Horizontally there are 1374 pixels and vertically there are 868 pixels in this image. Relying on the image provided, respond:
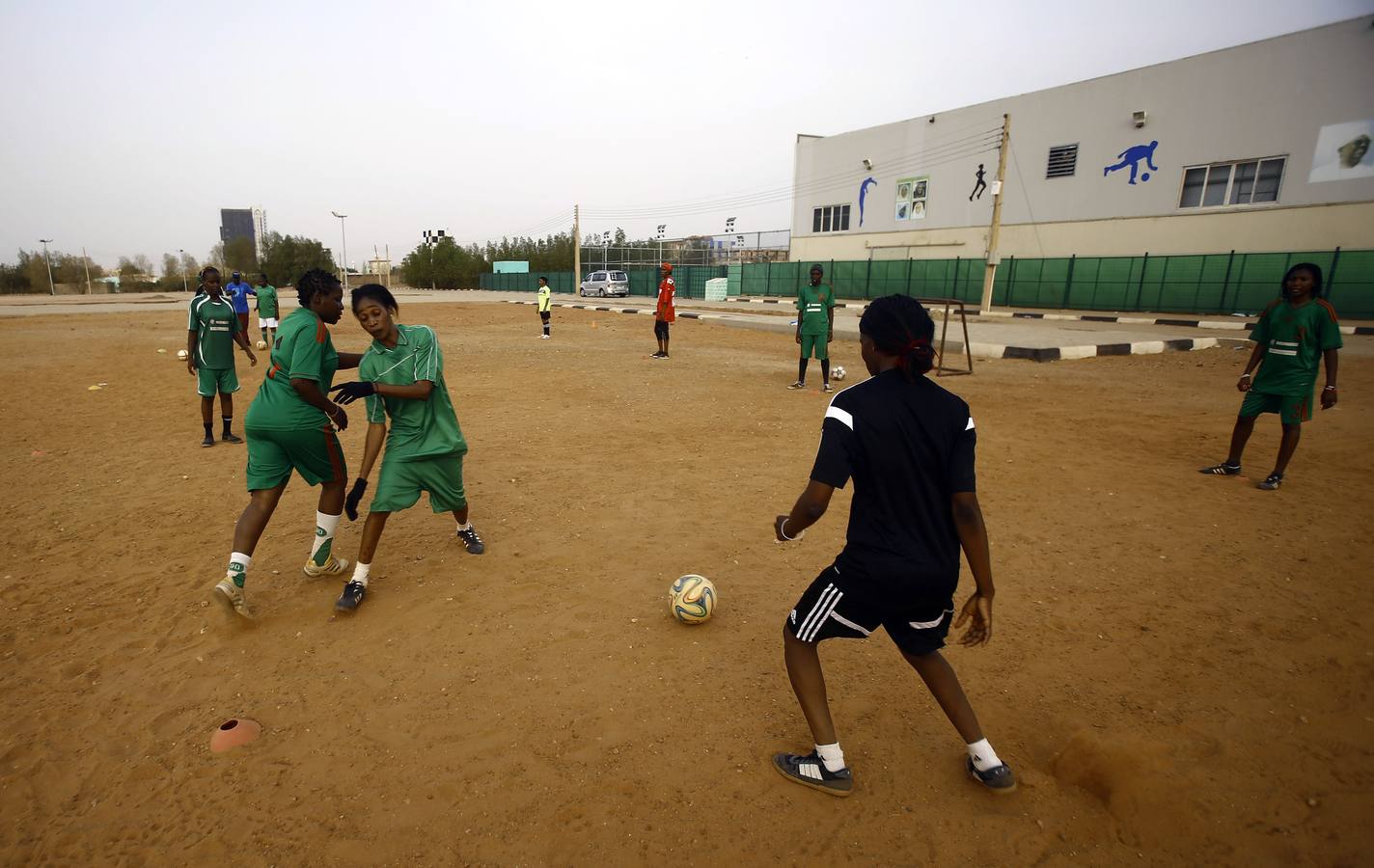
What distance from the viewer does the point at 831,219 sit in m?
38.5

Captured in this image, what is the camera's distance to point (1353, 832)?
2.32m

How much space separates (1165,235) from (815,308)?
22.5m

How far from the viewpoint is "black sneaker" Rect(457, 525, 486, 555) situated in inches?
180

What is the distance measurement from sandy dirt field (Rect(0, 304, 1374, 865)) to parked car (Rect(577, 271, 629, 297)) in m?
39.0

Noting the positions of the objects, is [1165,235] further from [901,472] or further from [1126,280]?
[901,472]

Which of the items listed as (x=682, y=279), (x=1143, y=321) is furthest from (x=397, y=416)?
(x=682, y=279)

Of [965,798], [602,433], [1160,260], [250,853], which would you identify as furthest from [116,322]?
[1160,260]

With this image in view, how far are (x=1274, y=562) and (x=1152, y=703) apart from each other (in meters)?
2.21

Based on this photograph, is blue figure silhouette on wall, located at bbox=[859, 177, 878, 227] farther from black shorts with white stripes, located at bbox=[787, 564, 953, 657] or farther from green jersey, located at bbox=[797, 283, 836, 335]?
black shorts with white stripes, located at bbox=[787, 564, 953, 657]

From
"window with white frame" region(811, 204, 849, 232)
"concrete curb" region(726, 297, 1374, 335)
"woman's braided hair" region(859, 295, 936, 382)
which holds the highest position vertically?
"window with white frame" region(811, 204, 849, 232)

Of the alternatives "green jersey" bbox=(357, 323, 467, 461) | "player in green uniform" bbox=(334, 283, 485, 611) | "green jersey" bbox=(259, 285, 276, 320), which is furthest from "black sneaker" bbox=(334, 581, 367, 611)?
"green jersey" bbox=(259, 285, 276, 320)

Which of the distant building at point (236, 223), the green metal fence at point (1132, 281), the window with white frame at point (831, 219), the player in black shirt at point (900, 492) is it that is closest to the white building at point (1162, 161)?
the green metal fence at point (1132, 281)

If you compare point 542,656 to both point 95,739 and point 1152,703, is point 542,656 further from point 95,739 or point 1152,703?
point 1152,703

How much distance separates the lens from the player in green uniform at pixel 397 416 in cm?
380
